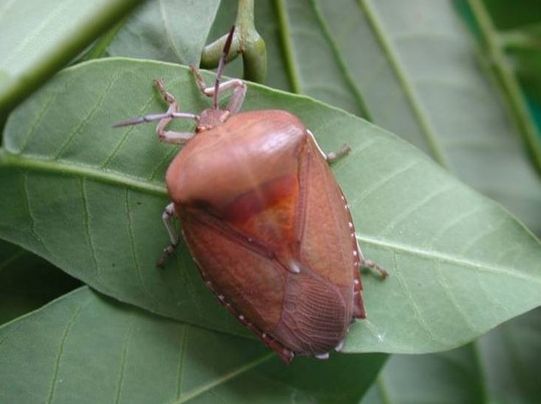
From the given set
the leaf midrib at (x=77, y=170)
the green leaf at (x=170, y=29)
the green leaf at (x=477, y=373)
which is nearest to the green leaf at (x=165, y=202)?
the leaf midrib at (x=77, y=170)

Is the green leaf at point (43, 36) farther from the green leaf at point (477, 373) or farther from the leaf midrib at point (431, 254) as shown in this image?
the green leaf at point (477, 373)

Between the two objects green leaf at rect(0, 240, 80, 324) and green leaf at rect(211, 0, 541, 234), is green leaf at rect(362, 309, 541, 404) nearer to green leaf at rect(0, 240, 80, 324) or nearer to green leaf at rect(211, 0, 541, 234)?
green leaf at rect(211, 0, 541, 234)

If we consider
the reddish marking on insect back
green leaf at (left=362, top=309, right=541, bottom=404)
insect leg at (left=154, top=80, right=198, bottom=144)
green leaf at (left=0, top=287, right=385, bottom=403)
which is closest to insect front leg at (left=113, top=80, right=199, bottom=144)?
insect leg at (left=154, top=80, right=198, bottom=144)

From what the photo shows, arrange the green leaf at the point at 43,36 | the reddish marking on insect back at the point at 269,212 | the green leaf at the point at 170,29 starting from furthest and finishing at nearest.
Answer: the green leaf at the point at 170,29 < the reddish marking on insect back at the point at 269,212 < the green leaf at the point at 43,36

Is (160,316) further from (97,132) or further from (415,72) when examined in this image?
(415,72)

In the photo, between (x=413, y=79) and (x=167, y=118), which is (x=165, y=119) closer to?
(x=167, y=118)

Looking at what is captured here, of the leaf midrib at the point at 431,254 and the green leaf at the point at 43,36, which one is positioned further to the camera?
the leaf midrib at the point at 431,254

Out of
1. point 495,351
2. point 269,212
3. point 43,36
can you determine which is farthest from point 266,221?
point 495,351
